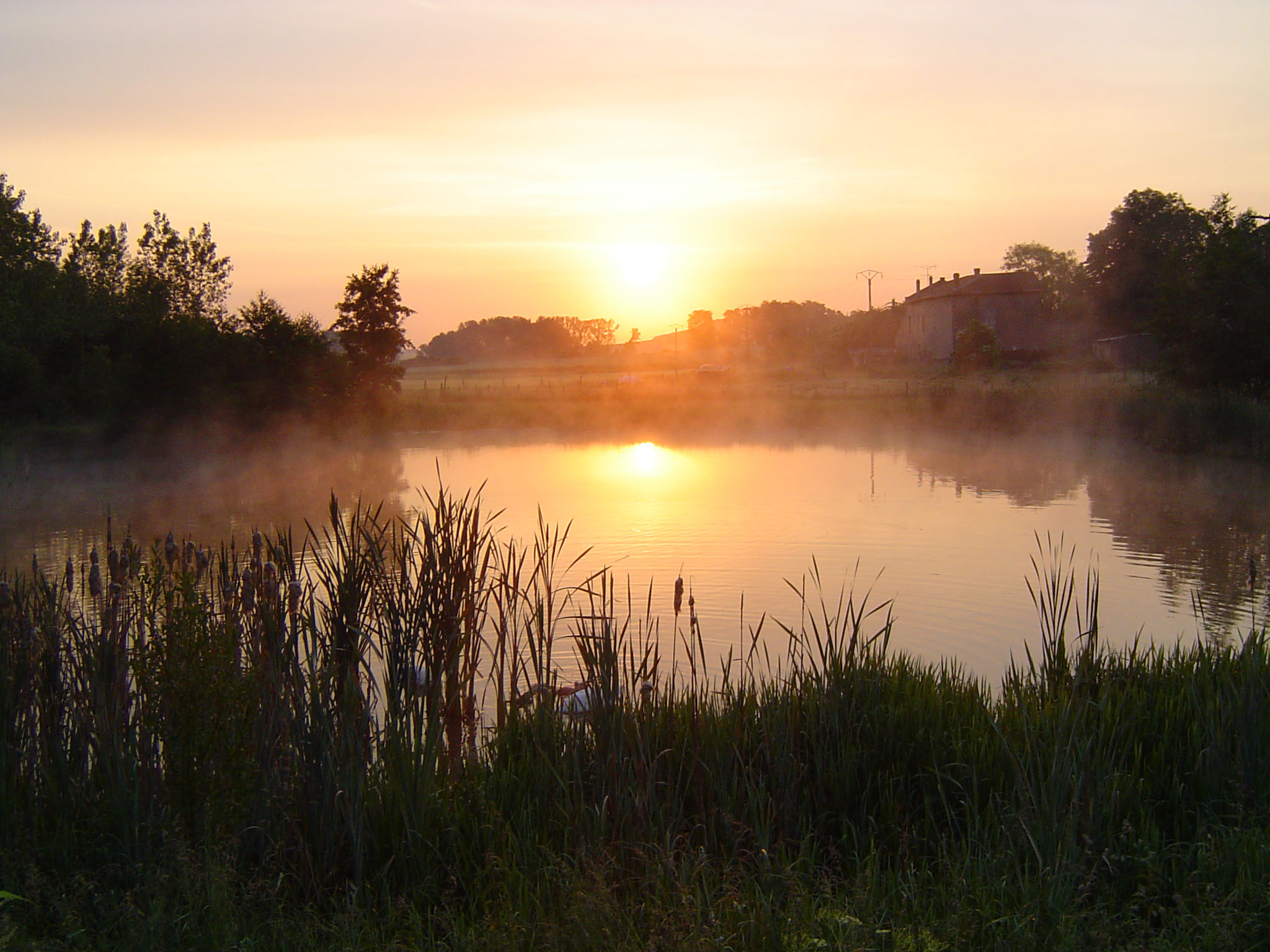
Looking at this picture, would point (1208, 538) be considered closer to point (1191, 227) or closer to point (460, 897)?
point (460, 897)

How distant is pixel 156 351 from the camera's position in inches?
1155

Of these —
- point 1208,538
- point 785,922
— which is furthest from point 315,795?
point 1208,538

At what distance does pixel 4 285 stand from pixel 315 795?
2684 centimetres

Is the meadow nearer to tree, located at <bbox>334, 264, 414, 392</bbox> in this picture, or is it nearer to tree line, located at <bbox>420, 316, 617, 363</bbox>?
tree, located at <bbox>334, 264, 414, 392</bbox>

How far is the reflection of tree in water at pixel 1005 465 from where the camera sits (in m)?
18.9

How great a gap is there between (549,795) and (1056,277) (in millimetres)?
85722

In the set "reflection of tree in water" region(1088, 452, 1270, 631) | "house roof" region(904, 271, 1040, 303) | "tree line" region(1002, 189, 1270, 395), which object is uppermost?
"house roof" region(904, 271, 1040, 303)

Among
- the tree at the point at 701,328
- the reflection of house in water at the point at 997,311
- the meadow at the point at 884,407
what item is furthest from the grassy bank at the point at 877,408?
the tree at the point at 701,328

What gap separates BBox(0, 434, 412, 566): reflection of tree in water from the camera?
15.2 m

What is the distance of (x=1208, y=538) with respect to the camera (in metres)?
13.6

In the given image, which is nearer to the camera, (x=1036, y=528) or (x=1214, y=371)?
(x=1036, y=528)

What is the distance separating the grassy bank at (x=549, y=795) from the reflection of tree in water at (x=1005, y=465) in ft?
43.8

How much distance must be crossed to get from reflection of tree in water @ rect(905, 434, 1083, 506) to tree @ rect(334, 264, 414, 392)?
1826 cm

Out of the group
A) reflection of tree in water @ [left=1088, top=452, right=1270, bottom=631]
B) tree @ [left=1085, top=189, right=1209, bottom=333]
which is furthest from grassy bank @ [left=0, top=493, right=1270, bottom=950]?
tree @ [left=1085, top=189, right=1209, bottom=333]
